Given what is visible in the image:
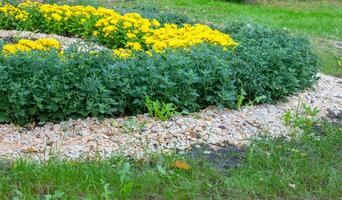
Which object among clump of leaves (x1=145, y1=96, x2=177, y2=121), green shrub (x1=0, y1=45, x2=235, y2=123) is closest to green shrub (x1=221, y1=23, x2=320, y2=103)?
green shrub (x1=0, y1=45, x2=235, y2=123)

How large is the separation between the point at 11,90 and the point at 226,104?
6.18 ft

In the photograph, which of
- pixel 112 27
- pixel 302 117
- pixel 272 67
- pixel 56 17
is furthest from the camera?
pixel 56 17

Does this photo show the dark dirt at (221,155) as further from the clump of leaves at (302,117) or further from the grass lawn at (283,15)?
the grass lawn at (283,15)

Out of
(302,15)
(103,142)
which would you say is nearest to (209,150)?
(103,142)

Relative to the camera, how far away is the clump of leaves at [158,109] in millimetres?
4957

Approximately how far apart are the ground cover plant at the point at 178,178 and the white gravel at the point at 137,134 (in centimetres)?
28

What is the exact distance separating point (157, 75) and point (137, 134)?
0.60m

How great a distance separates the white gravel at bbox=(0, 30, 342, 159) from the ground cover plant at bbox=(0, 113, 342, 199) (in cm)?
28

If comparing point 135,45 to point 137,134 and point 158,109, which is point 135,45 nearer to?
point 158,109

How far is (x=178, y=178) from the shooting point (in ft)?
12.9

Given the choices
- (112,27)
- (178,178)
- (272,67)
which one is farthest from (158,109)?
(112,27)

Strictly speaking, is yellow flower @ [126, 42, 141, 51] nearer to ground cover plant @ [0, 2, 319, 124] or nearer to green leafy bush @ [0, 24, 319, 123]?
ground cover plant @ [0, 2, 319, 124]

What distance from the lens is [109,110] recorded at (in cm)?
492

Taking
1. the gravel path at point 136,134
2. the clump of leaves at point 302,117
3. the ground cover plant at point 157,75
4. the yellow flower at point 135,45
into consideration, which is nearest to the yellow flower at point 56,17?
the yellow flower at point 135,45
